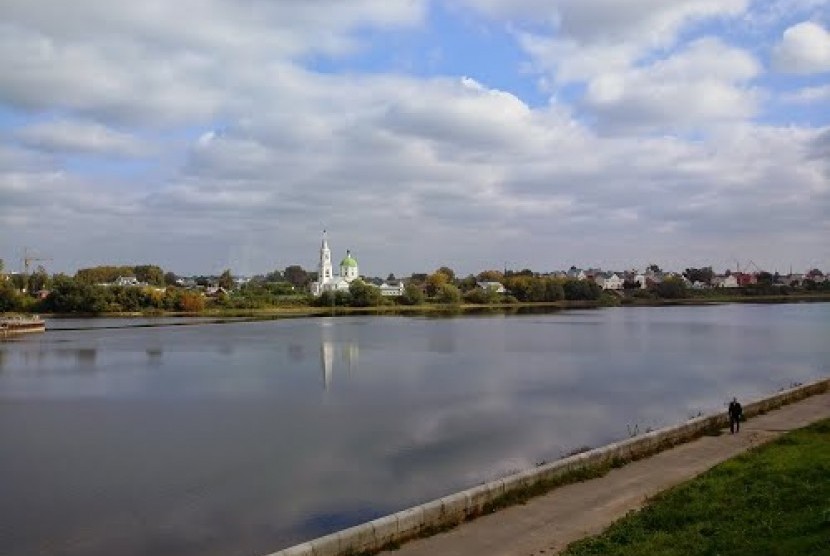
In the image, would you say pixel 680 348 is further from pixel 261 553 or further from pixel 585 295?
pixel 585 295

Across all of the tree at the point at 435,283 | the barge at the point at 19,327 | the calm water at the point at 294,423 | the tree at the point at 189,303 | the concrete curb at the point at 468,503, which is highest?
the tree at the point at 435,283

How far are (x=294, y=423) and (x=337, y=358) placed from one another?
1544cm

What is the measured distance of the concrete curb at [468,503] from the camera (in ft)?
22.8

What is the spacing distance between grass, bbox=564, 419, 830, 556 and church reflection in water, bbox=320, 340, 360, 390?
15.9 m

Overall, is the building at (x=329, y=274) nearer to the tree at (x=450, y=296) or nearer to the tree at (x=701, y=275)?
the tree at (x=450, y=296)

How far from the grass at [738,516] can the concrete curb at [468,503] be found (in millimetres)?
1339

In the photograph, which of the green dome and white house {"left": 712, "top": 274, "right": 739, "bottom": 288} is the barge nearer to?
the green dome

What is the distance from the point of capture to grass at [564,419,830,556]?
622 centimetres

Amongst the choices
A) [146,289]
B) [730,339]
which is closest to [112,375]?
[730,339]

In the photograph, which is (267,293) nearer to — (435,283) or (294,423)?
(435,283)

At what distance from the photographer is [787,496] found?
7.80 meters

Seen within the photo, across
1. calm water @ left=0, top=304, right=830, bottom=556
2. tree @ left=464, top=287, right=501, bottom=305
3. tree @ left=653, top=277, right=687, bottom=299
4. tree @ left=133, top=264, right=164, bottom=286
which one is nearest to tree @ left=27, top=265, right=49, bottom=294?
tree @ left=133, top=264, right=164, bottom=286

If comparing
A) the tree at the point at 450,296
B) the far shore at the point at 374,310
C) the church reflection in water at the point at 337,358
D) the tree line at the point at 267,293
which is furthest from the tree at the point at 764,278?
the church reflection in water at the point at 337,358

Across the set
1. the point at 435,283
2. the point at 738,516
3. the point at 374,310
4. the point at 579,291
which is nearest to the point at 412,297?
the point at 374,310
